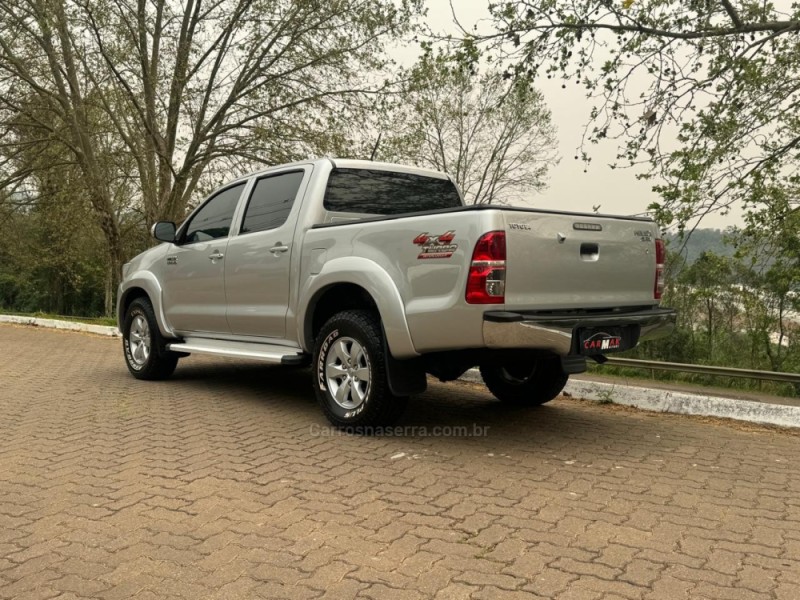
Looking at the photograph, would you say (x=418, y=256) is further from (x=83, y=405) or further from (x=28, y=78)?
(x=28, y=78)

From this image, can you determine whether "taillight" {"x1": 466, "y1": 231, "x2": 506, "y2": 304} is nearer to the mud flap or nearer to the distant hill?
the mud flap

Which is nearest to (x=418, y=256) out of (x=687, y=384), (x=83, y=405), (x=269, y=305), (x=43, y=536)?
(x=269, y=305)

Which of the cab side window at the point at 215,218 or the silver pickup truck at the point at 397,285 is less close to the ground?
the cab side window at the point at 215,218

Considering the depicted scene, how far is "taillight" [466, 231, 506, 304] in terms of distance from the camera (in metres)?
4.12

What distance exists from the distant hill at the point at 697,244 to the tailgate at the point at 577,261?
3.79 m

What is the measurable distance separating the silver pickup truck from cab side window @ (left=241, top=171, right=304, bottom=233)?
16 millimetres

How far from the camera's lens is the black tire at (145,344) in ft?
23.8

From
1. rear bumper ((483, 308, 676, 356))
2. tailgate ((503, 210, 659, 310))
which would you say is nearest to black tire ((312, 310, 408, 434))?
rear bumper ((483, 308, 676, 356))

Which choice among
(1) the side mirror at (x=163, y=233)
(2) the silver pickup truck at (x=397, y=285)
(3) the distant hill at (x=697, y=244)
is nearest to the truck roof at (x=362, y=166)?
(2) the silver pickup truck at (x=397, y=285)

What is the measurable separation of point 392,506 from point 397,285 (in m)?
1.59

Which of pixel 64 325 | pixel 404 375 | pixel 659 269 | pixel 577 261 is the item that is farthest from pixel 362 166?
pixel 64 325

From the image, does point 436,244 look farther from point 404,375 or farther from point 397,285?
point 404,375

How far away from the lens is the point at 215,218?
670cm

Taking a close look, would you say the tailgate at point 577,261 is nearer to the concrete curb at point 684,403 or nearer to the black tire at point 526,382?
the black tire at point 526,382
